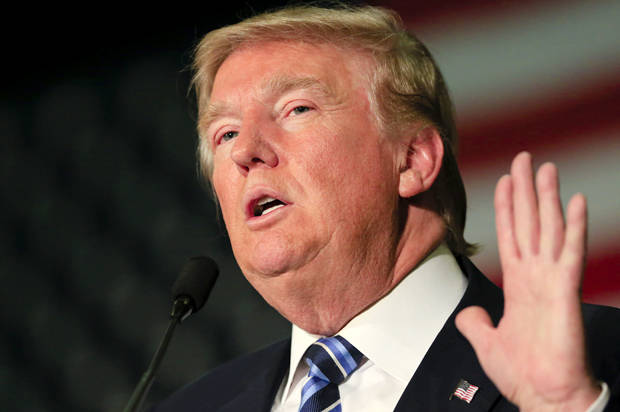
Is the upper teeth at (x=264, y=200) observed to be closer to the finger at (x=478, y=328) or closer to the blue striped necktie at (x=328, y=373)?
the blue striped necktie at (x=328, y=373)

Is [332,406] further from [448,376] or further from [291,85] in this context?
[291,85]

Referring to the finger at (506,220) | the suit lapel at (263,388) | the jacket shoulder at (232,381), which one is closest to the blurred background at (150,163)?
the jacket shoulder at (232,381)

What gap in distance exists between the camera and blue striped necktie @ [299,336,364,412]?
1489 mm

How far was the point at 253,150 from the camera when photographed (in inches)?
59.2

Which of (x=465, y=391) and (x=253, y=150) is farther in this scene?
(x=253, y=150)

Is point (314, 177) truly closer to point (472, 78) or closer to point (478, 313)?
point (478, 313)

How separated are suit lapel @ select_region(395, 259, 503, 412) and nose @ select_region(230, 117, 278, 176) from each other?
1.46 feet

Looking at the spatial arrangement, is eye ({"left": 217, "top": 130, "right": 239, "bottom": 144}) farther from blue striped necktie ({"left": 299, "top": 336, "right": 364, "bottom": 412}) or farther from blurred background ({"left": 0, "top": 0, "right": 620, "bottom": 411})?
blurred background ({"left": 0, "top": 0, "right": 620, "bottom": 411})

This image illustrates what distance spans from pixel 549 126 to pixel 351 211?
0.96m

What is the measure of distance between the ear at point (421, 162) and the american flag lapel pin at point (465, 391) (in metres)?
0.41

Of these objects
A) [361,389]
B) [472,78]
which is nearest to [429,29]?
[472,78]

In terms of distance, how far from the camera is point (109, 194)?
2.61 metres

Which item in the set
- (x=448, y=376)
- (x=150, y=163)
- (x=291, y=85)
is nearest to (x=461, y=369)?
(x=448, y=376)

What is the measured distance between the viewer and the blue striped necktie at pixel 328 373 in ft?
4.89
